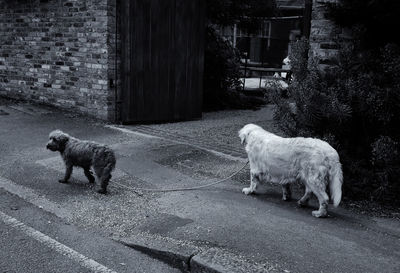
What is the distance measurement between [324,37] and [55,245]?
4604mm

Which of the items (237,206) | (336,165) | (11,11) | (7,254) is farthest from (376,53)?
(11,11)

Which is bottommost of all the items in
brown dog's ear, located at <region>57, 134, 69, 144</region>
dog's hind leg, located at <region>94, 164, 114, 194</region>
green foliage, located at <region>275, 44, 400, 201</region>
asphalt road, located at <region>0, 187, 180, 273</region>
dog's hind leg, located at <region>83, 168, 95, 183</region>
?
asphalt road, located at <region>0, 187, 180, 273</region>

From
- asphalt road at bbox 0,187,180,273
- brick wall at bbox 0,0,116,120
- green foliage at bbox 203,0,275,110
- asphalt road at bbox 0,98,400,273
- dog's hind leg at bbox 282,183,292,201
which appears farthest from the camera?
green foliage at bbox 203,0,275,110

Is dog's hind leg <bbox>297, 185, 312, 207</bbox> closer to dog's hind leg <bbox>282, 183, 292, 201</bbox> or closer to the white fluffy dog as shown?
the white fluffy dog

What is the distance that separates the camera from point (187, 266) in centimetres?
A: 401

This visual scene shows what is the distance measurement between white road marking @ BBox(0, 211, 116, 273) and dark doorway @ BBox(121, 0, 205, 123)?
509cm

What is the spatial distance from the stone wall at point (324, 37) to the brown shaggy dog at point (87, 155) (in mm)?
3226

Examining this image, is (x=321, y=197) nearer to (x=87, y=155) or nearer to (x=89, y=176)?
(x=87, y=155)

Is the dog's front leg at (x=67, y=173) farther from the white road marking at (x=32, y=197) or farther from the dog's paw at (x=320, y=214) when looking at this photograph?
the dog's paw at (x=320, y=214)

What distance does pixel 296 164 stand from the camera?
524 centimetres

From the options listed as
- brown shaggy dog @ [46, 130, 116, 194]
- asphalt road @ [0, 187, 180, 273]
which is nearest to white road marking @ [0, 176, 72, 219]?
asphalt road @ [0, 187, 180, 273]

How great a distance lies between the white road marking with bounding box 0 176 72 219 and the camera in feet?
16.5

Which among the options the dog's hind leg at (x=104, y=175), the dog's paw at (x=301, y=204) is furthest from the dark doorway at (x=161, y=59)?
the dog's paw at (x=301, y=204)

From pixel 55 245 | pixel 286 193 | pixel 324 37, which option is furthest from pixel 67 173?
pixel 324 37
